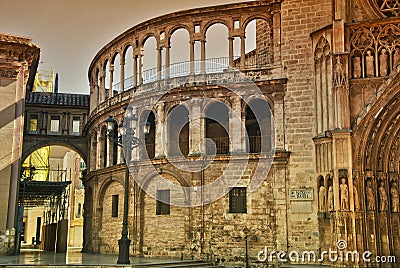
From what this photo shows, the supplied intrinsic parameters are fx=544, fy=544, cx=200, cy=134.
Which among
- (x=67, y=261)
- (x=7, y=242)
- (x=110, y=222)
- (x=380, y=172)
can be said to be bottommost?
(x=67, y=261)

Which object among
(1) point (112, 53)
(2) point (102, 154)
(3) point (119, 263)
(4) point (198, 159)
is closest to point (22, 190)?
(2) point (102, 154)

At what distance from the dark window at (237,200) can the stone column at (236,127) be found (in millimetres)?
1861

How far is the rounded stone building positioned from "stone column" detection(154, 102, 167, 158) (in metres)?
0.07

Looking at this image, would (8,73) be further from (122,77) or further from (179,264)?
(179,264)

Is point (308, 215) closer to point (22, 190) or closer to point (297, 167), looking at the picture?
point (297, 167)

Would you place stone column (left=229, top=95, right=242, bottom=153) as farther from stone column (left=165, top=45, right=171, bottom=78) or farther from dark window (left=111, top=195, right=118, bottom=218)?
dark window (left=111, top=195, right=118, bottom=218)

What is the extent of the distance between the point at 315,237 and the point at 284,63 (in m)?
8.23

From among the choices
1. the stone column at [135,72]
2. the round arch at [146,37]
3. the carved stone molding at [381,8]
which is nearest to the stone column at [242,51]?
the round arch at [146,37]

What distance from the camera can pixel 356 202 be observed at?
2194 centimetres

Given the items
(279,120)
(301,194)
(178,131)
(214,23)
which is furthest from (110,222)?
(214,23)

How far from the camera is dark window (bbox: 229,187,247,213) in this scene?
84.4 feet

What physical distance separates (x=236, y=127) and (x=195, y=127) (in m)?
2.15

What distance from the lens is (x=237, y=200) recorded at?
84.8 ft

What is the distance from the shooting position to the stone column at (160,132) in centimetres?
2794
